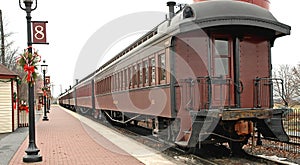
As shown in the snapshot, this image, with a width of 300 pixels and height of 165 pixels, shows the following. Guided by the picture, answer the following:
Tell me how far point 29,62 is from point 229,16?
569 centimetres

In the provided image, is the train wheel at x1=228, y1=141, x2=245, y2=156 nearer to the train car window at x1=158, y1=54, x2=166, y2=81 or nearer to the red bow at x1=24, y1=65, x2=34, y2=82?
the train car window at x1=158, y1=54, x2=166, y2=81

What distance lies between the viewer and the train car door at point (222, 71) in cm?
935

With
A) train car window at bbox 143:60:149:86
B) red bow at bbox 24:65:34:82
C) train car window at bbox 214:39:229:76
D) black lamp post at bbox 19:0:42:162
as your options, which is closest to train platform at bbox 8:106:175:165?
black lamp post at bbox 19:0:42:162

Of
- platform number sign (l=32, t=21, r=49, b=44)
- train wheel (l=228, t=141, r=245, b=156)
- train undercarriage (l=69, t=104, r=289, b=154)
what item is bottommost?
train wheel (l=228, t=141, r=245, b=156)

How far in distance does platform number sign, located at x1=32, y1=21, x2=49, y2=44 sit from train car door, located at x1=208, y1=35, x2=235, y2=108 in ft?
15.8

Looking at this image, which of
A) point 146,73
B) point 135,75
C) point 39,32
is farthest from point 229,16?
point 39,32

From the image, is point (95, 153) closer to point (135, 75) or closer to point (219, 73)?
point (135, 75)

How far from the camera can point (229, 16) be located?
910 centimetres

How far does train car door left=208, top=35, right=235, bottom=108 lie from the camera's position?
30.7 ft

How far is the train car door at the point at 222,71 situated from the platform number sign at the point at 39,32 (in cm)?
480

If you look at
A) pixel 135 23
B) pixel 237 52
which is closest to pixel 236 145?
pixel 237 52

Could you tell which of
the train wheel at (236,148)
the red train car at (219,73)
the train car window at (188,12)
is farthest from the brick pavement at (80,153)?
the train car window at (188,12)

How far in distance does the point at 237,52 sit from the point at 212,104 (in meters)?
1.41

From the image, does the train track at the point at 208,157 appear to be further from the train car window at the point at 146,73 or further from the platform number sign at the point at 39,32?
the platform number sign at the point at 39,32
